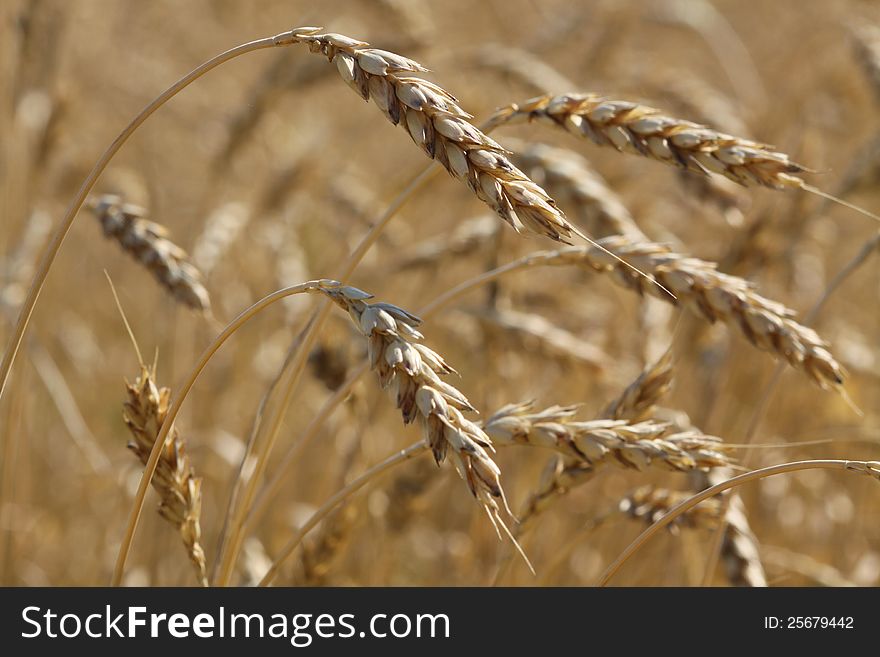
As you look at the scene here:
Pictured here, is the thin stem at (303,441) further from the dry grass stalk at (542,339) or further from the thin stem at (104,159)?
the dry grass stalk at (542,339)

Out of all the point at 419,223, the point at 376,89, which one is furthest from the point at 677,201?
the point at 376,89

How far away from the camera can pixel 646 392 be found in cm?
153

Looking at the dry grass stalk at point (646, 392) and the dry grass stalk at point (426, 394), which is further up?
the dry grass stalk at point (646, 392)

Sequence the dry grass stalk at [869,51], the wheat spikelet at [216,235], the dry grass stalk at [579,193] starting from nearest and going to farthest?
the dry grass stalk at [579,193] → the wheat spikelet at [216,235] → the dry grass stalk at [869,51]

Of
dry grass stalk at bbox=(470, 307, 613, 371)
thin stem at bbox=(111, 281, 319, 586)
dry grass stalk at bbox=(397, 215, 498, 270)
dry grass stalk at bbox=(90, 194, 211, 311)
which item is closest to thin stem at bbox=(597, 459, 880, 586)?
thin stem at bbox=(111, 281, 319, 586)

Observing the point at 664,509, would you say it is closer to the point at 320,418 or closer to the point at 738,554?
the point at 738,554

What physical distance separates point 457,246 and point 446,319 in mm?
572

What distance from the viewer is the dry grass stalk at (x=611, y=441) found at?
1.20 metres

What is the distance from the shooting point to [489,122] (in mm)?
1380

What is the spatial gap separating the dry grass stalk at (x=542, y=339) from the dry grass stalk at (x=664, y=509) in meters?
0.62

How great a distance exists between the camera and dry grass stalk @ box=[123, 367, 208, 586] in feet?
4.09

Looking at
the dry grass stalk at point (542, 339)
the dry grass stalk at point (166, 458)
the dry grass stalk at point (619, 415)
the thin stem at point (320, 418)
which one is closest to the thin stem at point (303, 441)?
the thin stem at point (320, 418)
